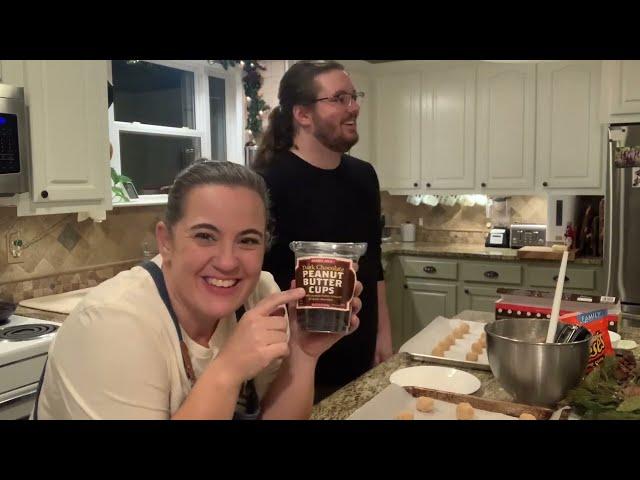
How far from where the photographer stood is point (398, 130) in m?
4.80

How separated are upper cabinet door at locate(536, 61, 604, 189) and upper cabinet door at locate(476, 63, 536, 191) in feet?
0.24

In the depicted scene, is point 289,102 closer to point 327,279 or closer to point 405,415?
point 327,279

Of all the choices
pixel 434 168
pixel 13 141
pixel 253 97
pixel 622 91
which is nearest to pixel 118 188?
pixel 13 141

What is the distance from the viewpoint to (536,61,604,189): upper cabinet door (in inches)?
157

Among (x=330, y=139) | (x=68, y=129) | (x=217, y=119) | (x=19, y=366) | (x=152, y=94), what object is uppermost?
(x=152, y=94)

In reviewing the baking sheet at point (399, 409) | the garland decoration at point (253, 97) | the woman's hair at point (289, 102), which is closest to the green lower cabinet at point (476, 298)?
the garland decoration at point (253, 97)

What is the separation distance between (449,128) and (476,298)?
142 cm

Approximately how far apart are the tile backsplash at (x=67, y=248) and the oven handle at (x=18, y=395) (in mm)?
825

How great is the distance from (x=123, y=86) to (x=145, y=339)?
3.10 m

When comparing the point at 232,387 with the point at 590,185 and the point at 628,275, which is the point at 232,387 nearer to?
the point at 628,275

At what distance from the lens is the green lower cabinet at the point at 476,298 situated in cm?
415

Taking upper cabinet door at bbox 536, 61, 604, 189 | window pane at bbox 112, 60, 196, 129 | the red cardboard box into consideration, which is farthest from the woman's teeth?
upper cabinet door at bbox 536, 61, 604, 189

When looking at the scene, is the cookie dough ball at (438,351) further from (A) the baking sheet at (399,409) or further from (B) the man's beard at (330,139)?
(B) the man's beard at (330,139)
